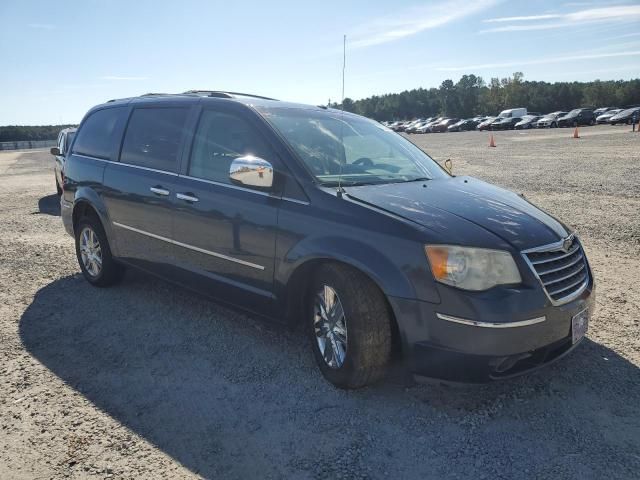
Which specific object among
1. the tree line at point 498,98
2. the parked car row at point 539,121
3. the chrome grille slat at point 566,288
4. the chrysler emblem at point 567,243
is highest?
the tree line at point 498,98

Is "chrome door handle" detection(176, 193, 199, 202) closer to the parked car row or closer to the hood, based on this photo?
the hood

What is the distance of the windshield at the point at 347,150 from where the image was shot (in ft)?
12.3

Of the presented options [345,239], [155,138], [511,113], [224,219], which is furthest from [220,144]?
[511,113]

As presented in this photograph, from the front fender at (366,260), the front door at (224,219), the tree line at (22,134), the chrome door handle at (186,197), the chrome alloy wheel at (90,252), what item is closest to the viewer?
the front fender at (366,260)

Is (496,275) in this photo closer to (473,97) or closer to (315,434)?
(315,434)

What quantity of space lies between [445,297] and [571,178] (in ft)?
35.8

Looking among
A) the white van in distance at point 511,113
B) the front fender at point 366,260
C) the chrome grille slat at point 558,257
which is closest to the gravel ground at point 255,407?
the front fender at point 366,260

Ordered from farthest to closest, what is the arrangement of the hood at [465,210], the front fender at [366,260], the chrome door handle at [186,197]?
1. the chrome door handle at [186,197]
2. the hood at [465,210]
3. the front fender at [366,260]

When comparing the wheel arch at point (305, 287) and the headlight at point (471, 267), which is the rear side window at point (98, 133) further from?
the headlight at point (471, 267)

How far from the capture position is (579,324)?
3.17 m

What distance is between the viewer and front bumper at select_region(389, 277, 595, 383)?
2.81m

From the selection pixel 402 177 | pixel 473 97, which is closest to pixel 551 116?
pixel 402 177

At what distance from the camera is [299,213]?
3.42m

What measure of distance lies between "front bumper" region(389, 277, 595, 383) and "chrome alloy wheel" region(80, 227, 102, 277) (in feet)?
12.0
